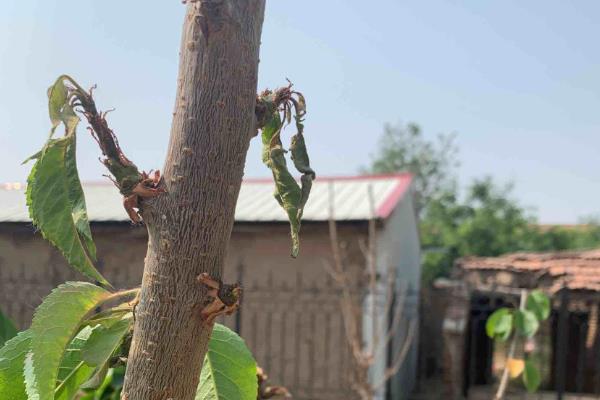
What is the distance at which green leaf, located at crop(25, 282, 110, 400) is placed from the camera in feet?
1.74

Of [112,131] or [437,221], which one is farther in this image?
[437,221]

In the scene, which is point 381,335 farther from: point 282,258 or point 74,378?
point 74,378

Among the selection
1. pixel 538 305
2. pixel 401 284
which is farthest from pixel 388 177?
pixel 538 305

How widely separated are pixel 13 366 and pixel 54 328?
8 cm

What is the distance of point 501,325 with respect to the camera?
3.57 meters

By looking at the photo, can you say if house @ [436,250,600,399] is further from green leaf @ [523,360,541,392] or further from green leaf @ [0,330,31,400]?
green leaf @ [0,330,31,400]

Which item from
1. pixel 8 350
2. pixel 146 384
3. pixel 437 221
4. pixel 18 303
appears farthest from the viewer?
pixel 437 221

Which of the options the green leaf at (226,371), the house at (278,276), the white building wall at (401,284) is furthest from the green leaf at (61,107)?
the house at (278,276)

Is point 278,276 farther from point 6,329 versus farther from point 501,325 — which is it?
point 6,329

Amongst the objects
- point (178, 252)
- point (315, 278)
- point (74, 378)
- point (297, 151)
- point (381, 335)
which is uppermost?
point (297, 151)

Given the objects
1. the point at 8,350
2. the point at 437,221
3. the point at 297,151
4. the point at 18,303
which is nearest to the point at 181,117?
the point at 297,151

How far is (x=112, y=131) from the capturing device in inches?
21.7

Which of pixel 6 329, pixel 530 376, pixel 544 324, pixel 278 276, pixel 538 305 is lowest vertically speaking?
pixel 544 324

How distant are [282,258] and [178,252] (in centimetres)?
631
